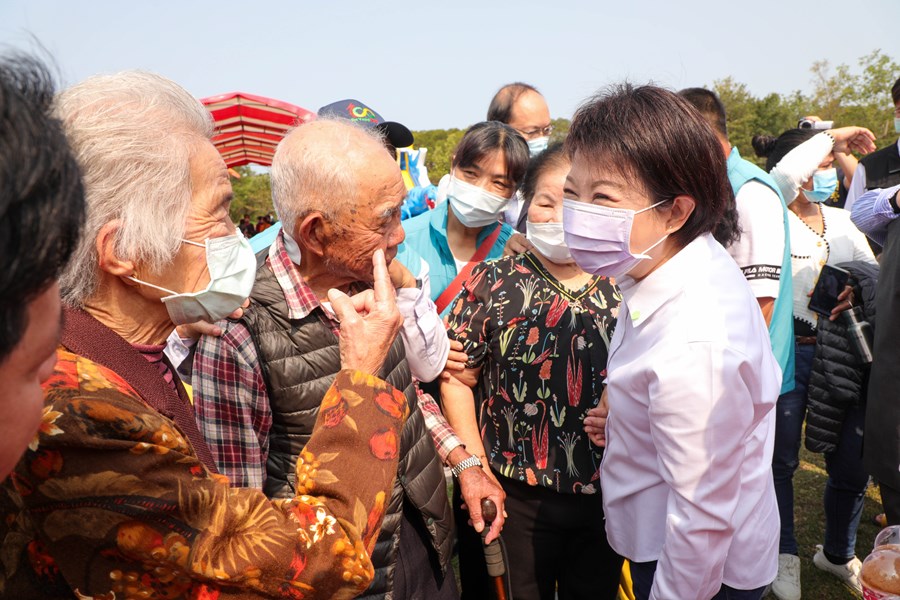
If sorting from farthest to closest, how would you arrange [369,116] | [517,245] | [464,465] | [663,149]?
[369,116] → [517,245] → [464,465] → [663,149]

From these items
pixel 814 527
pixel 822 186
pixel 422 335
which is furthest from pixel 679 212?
pixel 814 527

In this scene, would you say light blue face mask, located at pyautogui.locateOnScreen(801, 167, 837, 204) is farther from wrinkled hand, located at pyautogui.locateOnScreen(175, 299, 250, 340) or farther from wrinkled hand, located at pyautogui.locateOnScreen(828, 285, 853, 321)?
wrinkled hand, located at pyautogui.locateOnScreen(175, 299, 250, 340)

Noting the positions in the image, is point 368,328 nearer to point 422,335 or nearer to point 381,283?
point 381,283

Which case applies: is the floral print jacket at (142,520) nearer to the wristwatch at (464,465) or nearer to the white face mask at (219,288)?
the white face mask at (219,288)

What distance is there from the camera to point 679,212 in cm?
201

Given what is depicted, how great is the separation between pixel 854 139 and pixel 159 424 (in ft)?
16.2

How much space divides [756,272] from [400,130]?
2323 mm

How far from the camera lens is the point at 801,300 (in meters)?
4.13

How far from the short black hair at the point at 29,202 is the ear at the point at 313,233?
4.10 feet

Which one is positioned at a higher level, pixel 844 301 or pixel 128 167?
pixel 128 167

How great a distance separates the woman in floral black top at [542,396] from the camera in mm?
2578

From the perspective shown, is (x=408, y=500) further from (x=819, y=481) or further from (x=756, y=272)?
(x=819, y=481)

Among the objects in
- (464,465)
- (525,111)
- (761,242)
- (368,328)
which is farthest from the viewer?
(525,111)

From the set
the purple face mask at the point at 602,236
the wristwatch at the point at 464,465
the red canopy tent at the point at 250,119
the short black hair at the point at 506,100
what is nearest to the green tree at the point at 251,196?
the red canopy tent at the point at 250,119
